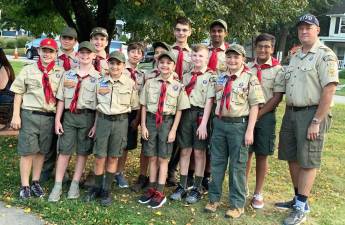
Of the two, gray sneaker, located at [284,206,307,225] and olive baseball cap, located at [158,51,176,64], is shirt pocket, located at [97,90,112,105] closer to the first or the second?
olive baseball cap, located at [158,51,176,64]

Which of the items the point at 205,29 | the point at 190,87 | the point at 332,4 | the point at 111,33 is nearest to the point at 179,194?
the point at 190,87

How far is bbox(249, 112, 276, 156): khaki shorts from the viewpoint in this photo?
5.39 meters

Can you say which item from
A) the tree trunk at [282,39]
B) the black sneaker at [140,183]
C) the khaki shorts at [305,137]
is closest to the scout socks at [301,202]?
the khaki shorts at [305,137]

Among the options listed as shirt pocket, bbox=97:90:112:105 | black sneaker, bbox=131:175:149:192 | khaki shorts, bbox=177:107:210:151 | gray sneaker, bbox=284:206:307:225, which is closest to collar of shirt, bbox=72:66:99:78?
shirt pocket, bbox=97:90:112:105

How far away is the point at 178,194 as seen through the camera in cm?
565

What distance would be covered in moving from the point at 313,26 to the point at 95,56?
2474 mm

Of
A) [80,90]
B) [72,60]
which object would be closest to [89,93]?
[80,90]

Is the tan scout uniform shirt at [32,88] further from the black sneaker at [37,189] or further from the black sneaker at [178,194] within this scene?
the black sneaker at [178,194]

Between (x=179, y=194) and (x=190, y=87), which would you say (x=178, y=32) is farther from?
(x=179, y=194)

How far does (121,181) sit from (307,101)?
2.48 m

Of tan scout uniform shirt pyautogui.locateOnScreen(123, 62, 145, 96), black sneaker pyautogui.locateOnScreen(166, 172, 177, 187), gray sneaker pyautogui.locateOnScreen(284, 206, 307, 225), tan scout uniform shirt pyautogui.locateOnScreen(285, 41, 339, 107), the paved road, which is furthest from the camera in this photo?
black sneaker pyautogui.locateOnScreen(166, 172, 177, 187)

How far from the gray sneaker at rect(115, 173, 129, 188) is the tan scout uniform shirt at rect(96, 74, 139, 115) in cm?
111

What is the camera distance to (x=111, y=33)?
870 centimetres

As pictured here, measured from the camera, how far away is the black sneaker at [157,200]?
539cm
